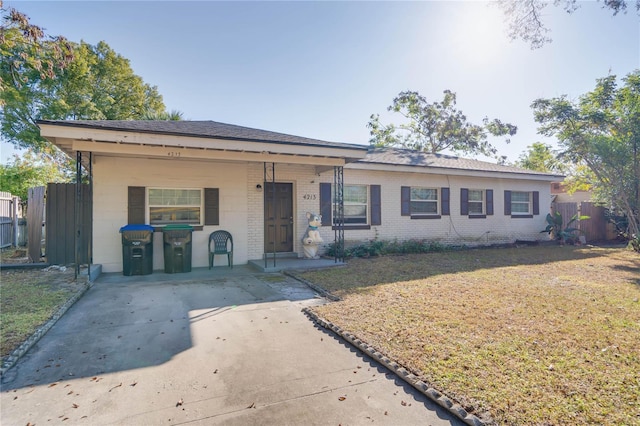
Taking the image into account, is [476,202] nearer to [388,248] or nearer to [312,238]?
[388,248]

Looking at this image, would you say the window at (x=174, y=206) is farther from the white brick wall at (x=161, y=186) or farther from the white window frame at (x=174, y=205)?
the white brick wall at (x=161, y=186)

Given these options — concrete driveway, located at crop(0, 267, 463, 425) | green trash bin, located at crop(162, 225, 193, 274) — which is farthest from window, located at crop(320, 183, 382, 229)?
concrete driveway, located at crop(0, 267, 463, 425)

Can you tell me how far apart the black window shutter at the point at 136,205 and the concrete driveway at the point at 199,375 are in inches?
Result: 128

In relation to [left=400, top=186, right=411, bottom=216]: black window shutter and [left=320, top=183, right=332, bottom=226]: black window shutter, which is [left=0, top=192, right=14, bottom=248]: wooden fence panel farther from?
[left=400, top=186, right=411, bottom=216]: black window shutter

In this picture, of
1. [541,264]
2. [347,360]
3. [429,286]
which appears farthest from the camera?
[541,264]

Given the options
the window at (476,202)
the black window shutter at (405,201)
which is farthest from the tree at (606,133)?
the black window shutter at (405,201)

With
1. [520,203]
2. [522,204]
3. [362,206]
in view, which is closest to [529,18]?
[362,206]

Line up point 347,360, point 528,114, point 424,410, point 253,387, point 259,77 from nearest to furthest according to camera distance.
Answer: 1. point 424,410
2. point 253,387
3. point 347,360
4. point 259,77
5. point 528,114

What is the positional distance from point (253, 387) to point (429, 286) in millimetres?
4568

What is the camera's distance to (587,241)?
15164 millimetres

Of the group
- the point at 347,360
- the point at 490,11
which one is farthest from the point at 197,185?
the point at 490,11

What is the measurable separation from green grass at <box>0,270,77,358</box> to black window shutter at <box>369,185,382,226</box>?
8108 millimetres

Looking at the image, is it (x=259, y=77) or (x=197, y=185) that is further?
(x=259, y=77)

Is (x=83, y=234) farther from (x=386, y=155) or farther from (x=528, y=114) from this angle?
(x=528, y=114)
